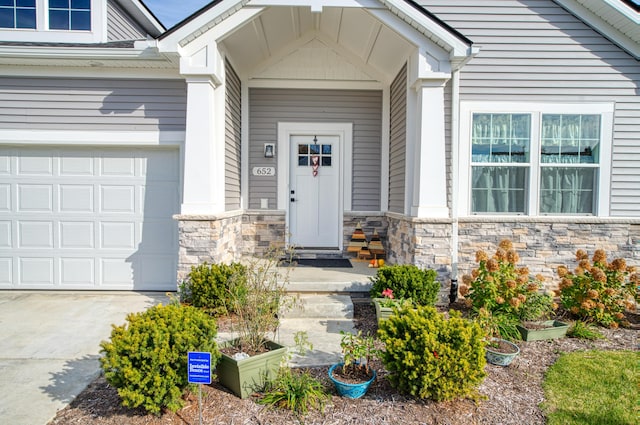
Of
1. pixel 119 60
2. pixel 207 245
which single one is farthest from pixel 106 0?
pixel 207 245

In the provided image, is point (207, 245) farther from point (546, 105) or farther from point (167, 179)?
point (546, 105)

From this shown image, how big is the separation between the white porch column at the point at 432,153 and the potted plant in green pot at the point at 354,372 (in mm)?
2505

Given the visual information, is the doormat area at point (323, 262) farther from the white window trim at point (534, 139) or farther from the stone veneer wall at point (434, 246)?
the white window trim at point (534, 139)

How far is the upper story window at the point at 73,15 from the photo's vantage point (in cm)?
638

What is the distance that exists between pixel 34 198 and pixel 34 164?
0.51 m

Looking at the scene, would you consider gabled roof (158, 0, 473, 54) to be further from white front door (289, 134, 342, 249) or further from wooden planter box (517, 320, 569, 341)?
wooden planter box (517, 320, 569, 341)

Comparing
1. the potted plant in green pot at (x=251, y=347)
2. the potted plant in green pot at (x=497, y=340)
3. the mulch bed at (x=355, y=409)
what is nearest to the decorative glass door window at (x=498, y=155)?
the potted plant in green pot at (x=497, y=340)

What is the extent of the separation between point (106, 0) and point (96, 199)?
138 inches

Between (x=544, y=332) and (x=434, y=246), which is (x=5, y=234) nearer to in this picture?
(x=434, y=246)

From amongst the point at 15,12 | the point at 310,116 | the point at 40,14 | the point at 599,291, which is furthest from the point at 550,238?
the point at 15,12

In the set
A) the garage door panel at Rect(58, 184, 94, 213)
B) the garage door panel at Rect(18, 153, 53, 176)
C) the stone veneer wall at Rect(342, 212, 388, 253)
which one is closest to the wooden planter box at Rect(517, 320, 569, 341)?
the stone veneer wall at Rect(342, 212, 388, 253)

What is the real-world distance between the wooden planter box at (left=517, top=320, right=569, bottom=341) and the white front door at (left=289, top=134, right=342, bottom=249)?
345 cm

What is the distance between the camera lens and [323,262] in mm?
6551

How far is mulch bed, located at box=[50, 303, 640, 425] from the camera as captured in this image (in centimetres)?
273
